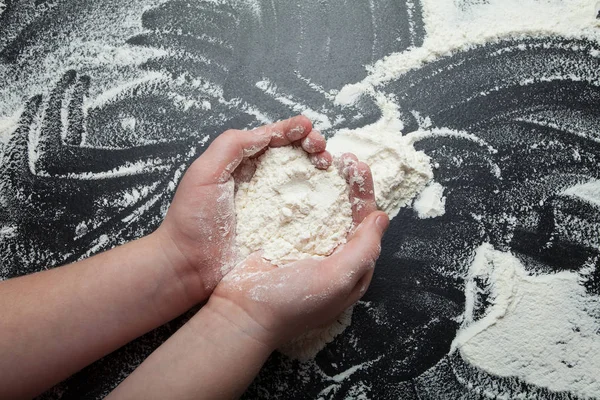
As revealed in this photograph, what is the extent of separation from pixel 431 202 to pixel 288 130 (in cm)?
32

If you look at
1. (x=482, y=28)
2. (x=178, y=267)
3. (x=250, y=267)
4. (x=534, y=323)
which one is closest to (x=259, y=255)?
(x=250, y=267)

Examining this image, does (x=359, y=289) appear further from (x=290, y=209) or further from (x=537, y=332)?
(x=537, y=332)

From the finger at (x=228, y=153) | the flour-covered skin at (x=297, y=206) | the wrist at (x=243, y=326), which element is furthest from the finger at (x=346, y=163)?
the wrist at (x=243, y=326)

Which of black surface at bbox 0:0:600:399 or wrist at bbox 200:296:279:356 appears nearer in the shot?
wrist at bbox 200:296:279:356

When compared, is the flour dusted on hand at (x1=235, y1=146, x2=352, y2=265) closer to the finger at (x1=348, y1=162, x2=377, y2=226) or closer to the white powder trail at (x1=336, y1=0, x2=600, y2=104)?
the finger at (x1=348, y1=162, x2=377, y2=226)

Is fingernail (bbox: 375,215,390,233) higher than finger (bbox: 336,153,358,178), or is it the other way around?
finger (bbox: 336,153,358,178)

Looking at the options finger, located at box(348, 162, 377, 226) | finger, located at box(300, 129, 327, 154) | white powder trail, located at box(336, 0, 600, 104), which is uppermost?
white powder trail, located at box(336, 0, 600, 104)

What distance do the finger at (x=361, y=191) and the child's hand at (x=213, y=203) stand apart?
0.18ft

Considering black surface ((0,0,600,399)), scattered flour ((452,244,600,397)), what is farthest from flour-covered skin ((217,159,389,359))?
scattered flour ((452,244,600,397))

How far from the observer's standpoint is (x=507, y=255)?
2.95 ft

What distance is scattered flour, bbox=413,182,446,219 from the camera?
922mm

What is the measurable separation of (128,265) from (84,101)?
0.41 metres

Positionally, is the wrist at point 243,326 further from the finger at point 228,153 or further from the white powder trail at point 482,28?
the white powder trail at point 482,28

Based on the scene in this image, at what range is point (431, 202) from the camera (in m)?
0.92
